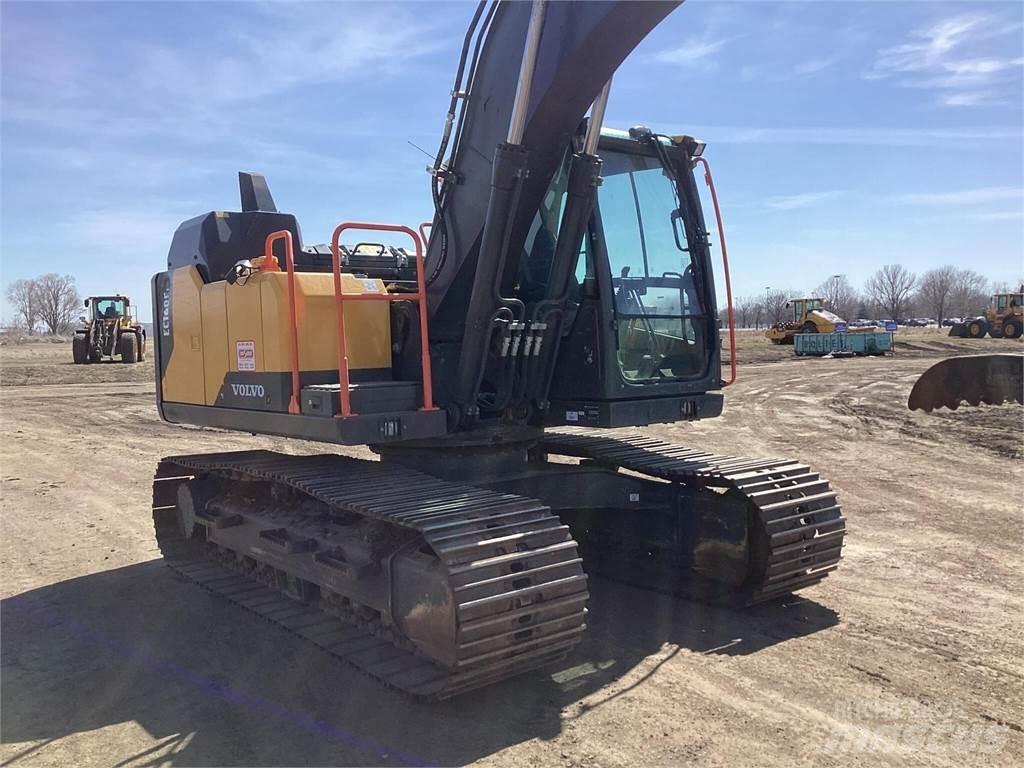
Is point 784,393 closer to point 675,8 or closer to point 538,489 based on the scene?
point 538,489

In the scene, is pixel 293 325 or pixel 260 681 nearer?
pixel 260 681

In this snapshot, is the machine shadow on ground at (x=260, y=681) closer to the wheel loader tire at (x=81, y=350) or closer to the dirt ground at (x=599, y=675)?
the dirt ground at (x=599, y=675)

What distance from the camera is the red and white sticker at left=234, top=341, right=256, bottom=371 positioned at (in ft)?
18.0

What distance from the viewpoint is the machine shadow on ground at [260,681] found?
3.88 meters

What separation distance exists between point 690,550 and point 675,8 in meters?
3.45

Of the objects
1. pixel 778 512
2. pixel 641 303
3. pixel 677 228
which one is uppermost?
pixel 677 228

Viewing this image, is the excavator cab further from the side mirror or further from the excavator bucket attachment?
the excavator bucket attachment

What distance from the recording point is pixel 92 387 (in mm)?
22953

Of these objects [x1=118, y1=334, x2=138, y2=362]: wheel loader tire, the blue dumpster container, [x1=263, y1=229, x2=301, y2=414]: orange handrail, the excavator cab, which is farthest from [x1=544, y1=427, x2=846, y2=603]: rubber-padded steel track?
the blue dumpster container

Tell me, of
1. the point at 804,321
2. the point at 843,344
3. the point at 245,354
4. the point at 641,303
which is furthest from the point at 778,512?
the point at 804,321

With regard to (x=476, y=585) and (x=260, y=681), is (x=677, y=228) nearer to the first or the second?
(x=476, y=585)

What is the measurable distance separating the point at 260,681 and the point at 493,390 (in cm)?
211

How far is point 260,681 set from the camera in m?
4.59

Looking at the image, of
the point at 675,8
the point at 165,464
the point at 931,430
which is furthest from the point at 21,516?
the point at 931,430
